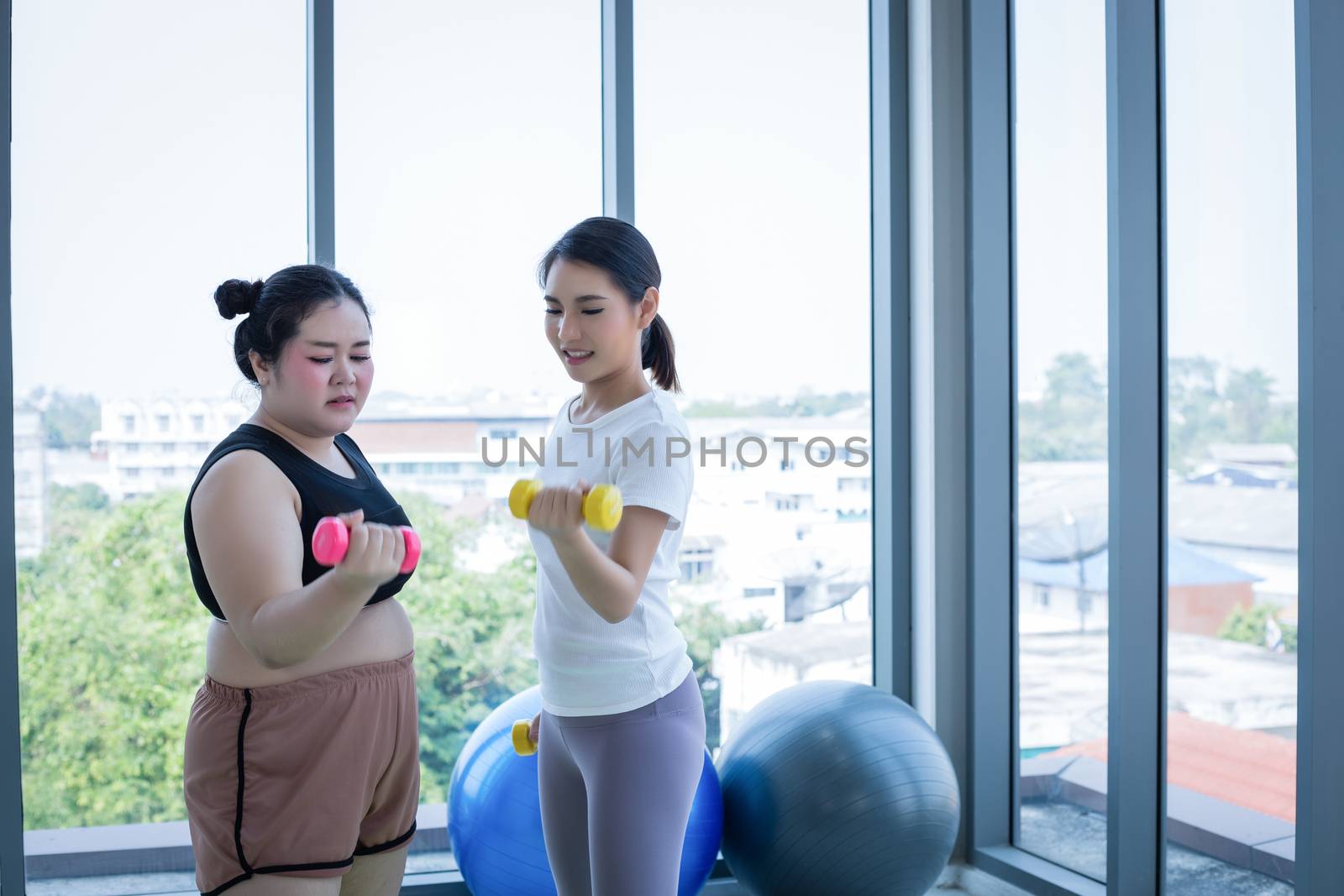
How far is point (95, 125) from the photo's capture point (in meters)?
3.21

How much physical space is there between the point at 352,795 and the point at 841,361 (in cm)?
188

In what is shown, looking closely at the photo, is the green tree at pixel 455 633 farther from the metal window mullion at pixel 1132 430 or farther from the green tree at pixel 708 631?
the metal window mullion at pixel 1132 430

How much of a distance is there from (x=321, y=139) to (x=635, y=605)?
1.36m

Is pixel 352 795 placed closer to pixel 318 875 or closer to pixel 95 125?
pixel 318 875

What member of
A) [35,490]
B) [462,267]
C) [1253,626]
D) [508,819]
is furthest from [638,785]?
[35,490]

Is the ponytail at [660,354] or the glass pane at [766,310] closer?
the ponytail at [660,354]

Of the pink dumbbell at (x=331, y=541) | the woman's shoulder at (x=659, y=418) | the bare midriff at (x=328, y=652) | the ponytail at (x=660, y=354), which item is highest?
the ponytail at (x=660, y=354)

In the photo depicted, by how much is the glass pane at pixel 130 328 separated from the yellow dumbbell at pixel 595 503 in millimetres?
2198

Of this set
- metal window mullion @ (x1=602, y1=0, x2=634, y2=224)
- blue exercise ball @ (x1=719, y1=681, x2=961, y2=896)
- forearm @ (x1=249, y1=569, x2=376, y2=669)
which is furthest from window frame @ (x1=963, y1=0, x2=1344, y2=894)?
forearm @ (x1=249, y1=569, x2=376, y2=669)

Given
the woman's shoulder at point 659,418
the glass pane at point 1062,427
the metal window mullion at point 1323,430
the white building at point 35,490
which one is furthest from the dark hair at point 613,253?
the white building at point 35,490

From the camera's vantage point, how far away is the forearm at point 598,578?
1.16 m

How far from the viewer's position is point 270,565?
121cm

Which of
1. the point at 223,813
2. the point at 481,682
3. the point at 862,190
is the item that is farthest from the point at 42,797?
the point at 862,190

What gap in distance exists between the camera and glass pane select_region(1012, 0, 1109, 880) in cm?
228
